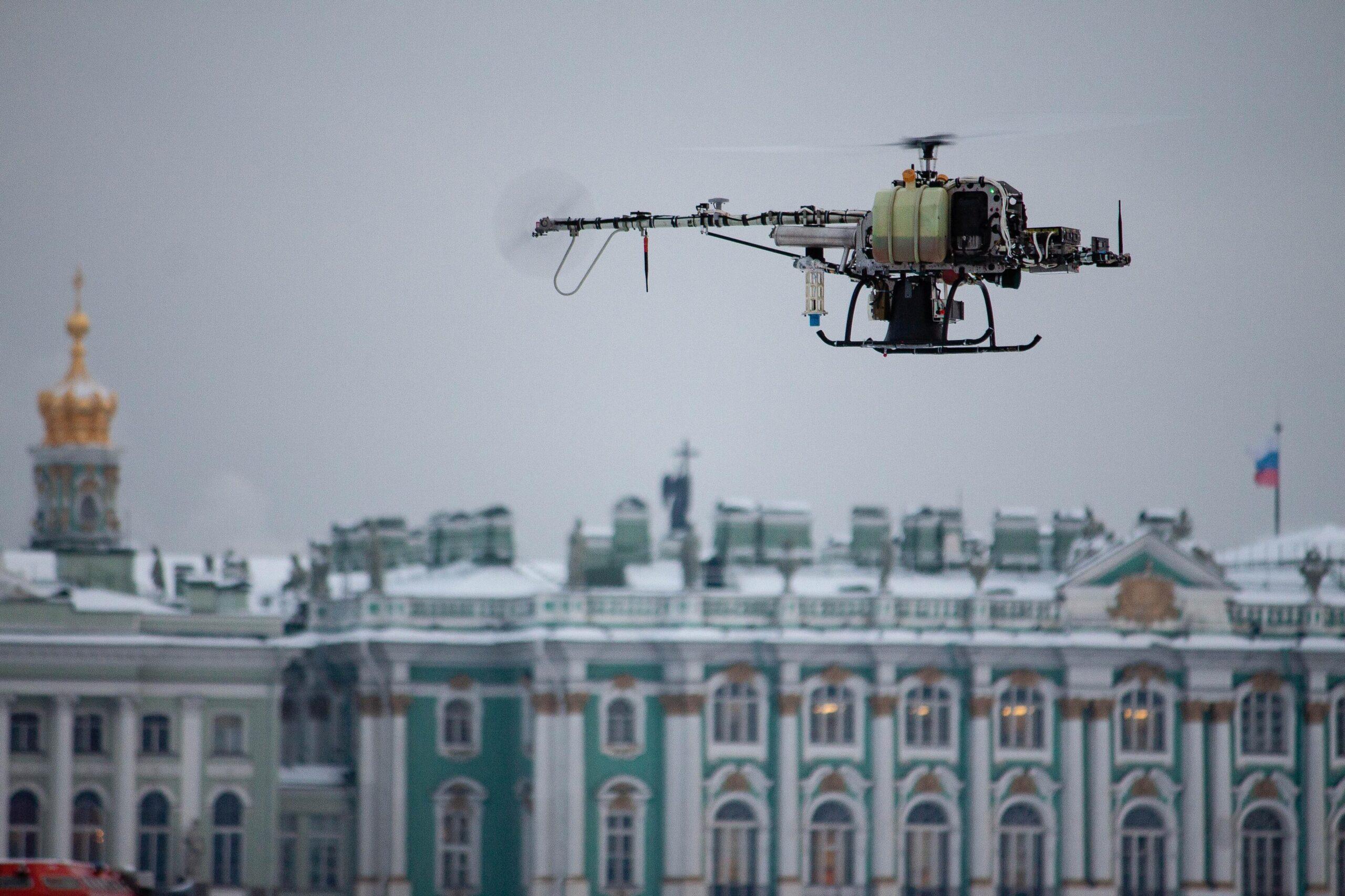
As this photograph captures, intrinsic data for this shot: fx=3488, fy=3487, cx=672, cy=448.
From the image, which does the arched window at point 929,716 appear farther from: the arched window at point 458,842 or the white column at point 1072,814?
the arched window at point 458,842

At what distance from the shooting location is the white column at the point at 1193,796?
351 feet

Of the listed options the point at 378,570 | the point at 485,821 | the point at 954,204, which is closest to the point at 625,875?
the point at 485,821

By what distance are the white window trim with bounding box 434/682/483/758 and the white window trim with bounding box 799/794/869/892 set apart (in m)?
10.3

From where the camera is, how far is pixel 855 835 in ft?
348

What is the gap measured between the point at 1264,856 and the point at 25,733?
38060 mm

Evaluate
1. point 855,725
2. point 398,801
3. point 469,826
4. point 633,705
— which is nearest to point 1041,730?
point 855,725

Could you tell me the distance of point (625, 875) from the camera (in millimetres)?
104562

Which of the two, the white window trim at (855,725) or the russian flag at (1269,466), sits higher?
the russian flag at (1269,466)

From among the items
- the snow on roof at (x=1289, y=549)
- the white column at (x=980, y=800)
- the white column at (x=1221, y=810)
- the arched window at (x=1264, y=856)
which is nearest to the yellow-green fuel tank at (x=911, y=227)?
the white column at (x=980, y=800)

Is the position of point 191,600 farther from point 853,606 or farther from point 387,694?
point 853,606

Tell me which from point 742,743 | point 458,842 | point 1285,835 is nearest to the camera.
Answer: point 742,743

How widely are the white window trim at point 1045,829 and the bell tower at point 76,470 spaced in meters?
30.7

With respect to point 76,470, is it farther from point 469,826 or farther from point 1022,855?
point 1022,855

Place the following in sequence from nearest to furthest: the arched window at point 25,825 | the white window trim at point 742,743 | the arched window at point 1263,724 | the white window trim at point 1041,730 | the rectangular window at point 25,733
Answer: the arched window at point 25,825 < the rectangular window at point 25,733 < the white window trim at point 742,743 < the white window trim at point 1041,730 < the arched window at point 1263,724
